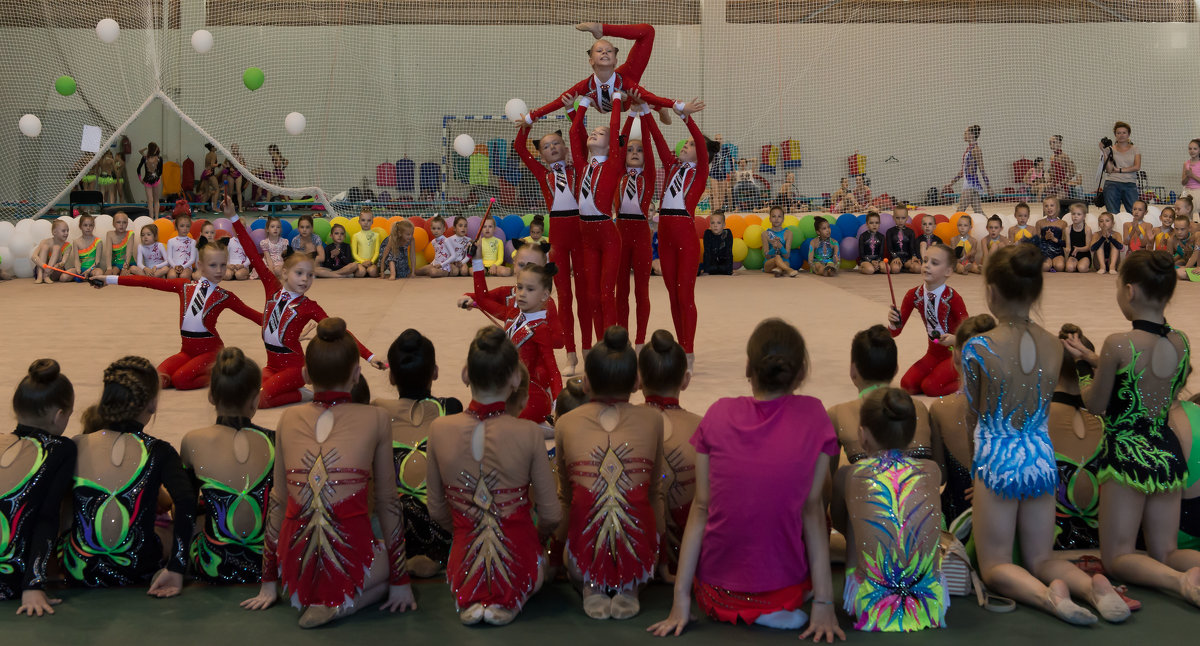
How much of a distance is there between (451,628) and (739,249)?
918 cm

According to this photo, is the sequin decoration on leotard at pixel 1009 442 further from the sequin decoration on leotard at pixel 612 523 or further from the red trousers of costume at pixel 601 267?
A: the red trousers of costume at pixel 601 267

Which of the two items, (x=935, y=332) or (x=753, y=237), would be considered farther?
(x=753, y=237)

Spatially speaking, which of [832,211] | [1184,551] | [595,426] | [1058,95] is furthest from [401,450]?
[1058,95]

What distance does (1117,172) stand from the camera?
13.0 m

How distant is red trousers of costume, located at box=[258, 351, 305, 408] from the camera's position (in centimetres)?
551

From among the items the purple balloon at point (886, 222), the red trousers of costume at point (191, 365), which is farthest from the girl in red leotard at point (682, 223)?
the purple balloon at point (886, 222)

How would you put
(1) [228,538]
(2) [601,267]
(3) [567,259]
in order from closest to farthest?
(1) [228,538]
(2) [601,267]
(3) [567,259]

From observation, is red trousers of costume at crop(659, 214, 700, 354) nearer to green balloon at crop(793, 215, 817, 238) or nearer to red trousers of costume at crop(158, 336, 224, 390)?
red trousers of costume at crop(158, 336, 224, 390)

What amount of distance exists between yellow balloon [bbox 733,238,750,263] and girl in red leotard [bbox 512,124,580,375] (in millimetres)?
5681

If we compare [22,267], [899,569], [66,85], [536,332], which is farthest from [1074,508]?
[66,85]

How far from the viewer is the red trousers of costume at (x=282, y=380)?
18.1 feet

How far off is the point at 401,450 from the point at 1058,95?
14.8 meters

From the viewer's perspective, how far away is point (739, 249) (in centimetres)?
1176

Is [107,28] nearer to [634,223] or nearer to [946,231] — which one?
[634,223]
